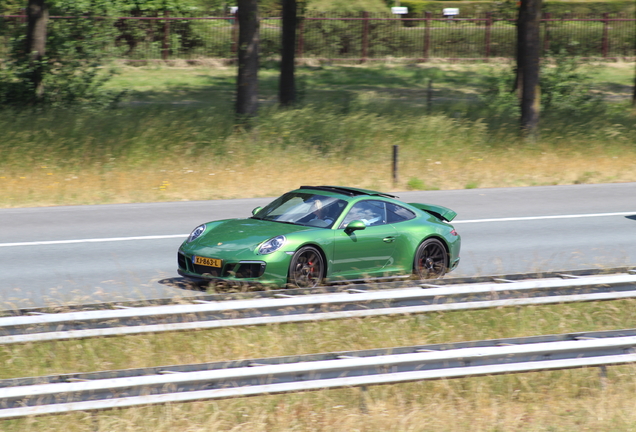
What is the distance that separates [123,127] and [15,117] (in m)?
2.80

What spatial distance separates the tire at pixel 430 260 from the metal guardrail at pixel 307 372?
3.69m

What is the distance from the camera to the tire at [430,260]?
1057cm

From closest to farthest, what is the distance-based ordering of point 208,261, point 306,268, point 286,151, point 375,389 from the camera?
1. point 375,389
2. point 208,261
3. point 306,268
4. point 286,151

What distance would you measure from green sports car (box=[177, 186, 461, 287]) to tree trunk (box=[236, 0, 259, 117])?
36.2 feet

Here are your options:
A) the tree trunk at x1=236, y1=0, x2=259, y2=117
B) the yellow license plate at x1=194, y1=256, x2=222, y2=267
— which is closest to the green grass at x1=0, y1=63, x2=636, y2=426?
the tree trunk at x1=236, y1=0, x2=259, y2=117

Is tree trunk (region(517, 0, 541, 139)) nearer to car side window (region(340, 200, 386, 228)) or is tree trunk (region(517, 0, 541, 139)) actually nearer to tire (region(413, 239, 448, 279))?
tire (region(413, 239, 448, 279))

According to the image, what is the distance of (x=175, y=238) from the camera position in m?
13.5

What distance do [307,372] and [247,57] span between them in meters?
16.0

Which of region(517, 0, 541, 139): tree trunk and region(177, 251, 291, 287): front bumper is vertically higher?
region(517, 0, 541, 139): tree trunk

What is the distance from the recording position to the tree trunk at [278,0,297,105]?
25.9 meters

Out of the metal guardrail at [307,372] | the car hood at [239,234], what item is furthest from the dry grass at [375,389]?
the car hood at [239,234]

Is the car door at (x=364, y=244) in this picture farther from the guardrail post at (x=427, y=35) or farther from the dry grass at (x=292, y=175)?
the guardrail post at (x=427, y=35)

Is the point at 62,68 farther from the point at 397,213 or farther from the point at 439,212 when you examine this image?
the point at 397,213

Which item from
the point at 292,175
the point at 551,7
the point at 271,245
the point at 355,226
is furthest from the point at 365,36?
the point at 271,245
